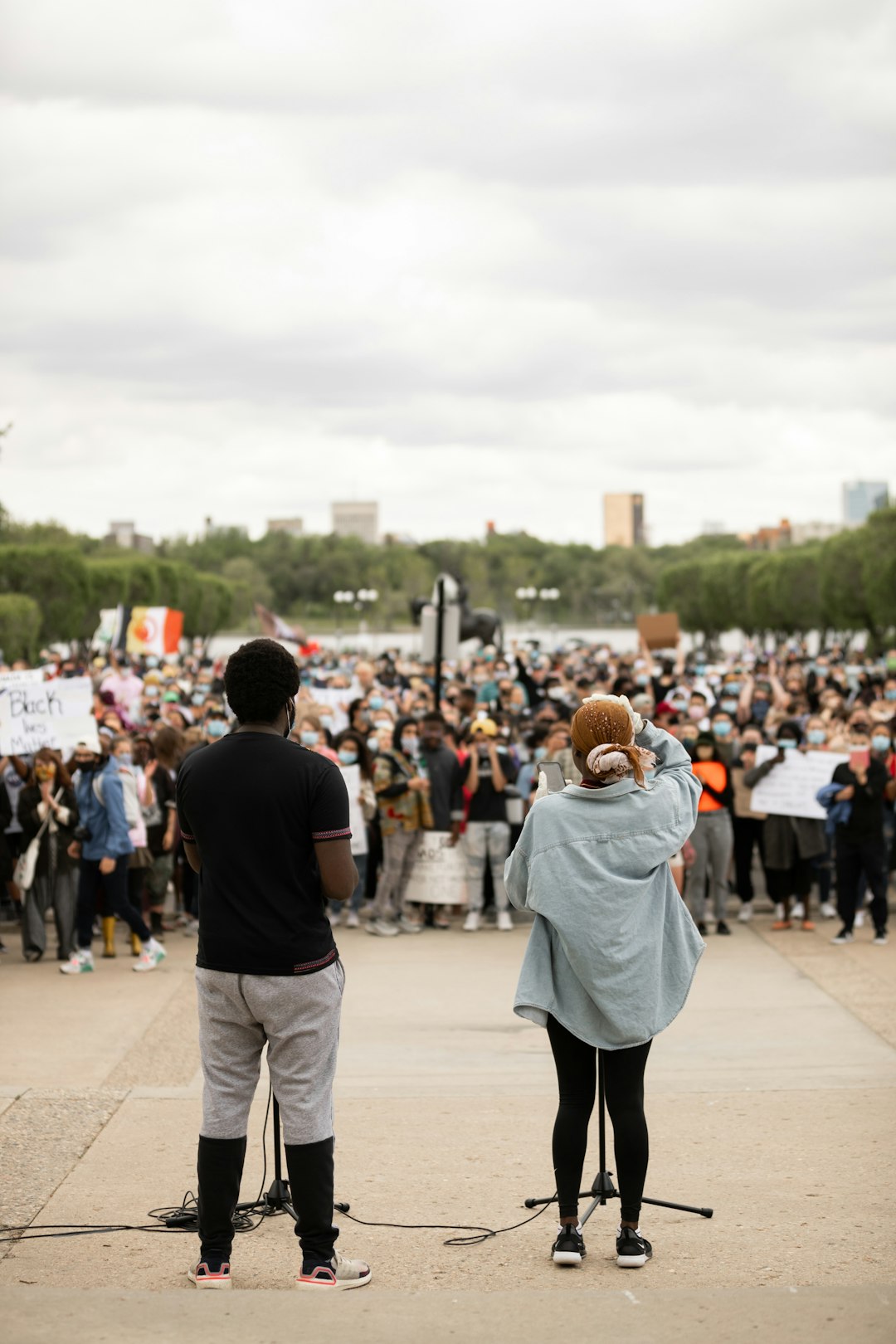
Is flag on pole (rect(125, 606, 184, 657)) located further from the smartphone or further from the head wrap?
the head wrap

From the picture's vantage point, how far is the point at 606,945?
4.80 m

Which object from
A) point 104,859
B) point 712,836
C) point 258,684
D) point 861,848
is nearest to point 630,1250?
point 258,684

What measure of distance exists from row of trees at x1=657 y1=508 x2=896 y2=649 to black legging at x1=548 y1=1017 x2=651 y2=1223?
172 feet

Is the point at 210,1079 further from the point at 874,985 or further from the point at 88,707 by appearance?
the point at 88,707

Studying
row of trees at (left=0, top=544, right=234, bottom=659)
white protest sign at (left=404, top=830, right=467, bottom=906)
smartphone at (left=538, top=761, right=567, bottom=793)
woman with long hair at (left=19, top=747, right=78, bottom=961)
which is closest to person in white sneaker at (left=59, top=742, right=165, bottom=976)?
woman with long hair at (left=19, top=747, right=78, bottom=961)

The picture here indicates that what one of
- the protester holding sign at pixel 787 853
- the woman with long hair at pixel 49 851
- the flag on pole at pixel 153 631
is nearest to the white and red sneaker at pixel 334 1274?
the woman with long hair at pixel 49 851

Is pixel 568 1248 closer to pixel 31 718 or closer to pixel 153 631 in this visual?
pixel 31 718

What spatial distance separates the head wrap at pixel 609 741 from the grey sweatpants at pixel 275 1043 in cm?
103

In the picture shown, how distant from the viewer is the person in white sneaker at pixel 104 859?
11.4 m

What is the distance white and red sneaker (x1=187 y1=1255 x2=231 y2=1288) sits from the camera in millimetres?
4560

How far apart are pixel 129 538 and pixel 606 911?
144 meters

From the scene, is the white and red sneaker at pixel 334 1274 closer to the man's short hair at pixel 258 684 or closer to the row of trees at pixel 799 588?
the man's short hair at pixel 258 684

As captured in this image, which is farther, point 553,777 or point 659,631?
point 659,631

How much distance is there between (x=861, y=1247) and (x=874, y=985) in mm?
5761
